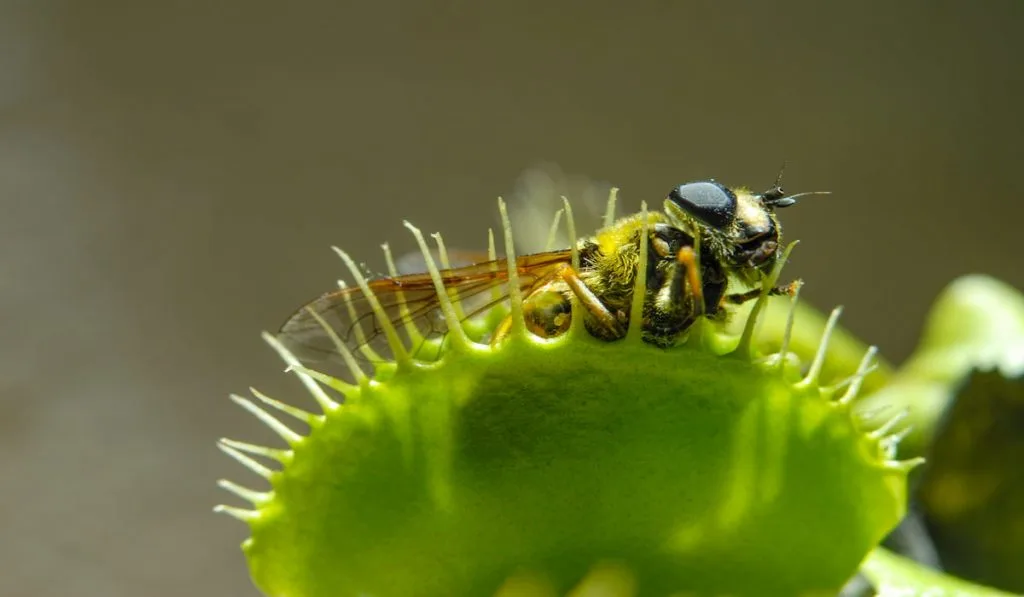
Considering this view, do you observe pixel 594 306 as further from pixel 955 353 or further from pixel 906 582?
pixel 955 353

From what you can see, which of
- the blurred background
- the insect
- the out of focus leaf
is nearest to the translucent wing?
the insect

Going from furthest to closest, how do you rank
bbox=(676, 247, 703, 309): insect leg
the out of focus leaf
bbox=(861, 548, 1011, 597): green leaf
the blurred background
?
the blurred background
the out of focus leaf
bbox=(861, 548, 1011, 597): green leaf
bbox=(676, 247, 703, 309): insect leg

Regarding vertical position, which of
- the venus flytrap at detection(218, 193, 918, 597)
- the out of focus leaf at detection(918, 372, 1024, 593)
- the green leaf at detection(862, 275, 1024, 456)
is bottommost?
the out of focus leaf at detection(918, 372, 1024, 593)

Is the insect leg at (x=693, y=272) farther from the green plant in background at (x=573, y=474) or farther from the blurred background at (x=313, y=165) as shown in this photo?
the blurred background at (x=313, y=165)

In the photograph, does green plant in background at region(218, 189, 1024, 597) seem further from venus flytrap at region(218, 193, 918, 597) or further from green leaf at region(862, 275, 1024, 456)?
green leaf at region(862, 275, 1024, 456)

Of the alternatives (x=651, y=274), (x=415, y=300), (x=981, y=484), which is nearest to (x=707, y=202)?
(x=651, y=274)

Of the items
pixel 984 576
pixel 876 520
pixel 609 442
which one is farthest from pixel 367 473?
pixel 984 576

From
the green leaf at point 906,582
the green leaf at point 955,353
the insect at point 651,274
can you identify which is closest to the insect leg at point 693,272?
the insect at point 651,274
